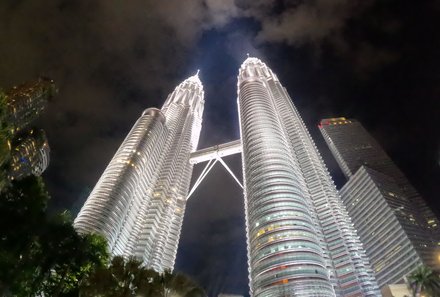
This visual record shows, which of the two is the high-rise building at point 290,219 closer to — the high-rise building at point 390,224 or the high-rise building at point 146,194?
the high-rise building at point 390,224

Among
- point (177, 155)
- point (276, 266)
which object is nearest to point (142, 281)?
point (276, 266)

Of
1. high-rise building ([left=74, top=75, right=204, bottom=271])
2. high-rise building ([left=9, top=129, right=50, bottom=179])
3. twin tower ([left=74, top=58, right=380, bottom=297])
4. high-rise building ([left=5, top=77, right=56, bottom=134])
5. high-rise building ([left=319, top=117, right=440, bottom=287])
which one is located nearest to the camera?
high-rise building ([left=5, top=77, right=56, bottom=134])

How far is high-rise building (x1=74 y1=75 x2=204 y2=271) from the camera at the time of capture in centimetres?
10900

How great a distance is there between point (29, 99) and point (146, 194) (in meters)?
63.8

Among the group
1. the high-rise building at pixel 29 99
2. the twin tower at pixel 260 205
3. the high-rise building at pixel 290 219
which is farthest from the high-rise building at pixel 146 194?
the high-rise building at pixel 290 219

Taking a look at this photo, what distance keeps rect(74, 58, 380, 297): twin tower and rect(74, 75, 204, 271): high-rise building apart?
35 centimetres

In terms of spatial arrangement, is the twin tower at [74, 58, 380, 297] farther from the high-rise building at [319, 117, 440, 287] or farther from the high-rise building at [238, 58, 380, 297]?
the high-rise building at [319, 117, 440, 287]

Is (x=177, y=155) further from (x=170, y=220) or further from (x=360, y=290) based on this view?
(x=360, y=290)

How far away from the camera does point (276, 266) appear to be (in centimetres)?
9431

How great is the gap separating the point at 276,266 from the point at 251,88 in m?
94.6

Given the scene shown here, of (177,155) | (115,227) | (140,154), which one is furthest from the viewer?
(177,155)

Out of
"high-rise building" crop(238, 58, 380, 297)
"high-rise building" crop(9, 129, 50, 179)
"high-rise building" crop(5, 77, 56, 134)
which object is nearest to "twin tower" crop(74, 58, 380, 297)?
"high-rise building" crop(238, 58, 380, 297)

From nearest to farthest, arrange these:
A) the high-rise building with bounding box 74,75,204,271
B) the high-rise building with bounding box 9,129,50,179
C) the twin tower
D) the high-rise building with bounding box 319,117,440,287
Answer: the high-rise building with bounding box 9,129,50,179
the twin tower
the high-rise building with bounding box 74,75,204,271
the high-rise building with bounding box 319,117,440,287

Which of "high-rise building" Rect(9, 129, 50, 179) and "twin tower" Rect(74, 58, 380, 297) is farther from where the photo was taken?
"twin tower" Rect(74, 58, 380, 297)
